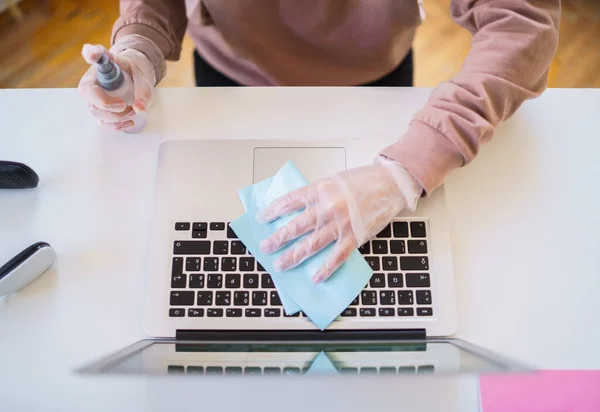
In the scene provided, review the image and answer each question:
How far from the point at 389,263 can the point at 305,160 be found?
0.56 feet

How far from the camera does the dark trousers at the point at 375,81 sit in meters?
0.88

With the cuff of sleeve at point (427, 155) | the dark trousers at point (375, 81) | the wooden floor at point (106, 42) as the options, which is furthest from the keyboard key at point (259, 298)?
the wooden floor at point (106, 42)

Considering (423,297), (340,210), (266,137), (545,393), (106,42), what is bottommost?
(545,393)

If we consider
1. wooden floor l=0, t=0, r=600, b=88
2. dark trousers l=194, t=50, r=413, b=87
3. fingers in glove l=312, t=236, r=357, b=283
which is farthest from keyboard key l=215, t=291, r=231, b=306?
wooden floor l=0, t=0, r=600, b=88

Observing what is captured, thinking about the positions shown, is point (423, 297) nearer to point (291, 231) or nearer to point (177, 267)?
point (291, 231)

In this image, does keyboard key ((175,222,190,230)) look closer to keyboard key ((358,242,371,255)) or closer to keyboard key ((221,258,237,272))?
keyboard key ((221,258,237,272))

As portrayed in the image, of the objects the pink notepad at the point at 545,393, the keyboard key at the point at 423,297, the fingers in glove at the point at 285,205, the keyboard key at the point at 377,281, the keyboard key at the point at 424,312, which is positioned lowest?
the pink notepad at the point at 545,393

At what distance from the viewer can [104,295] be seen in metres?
0.63

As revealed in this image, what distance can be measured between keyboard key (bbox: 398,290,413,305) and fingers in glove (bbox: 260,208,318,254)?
0.13 m

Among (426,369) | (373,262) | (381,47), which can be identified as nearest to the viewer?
(426,369)

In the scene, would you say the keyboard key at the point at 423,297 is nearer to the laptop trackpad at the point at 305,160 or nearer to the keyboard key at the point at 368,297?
the keyboard key at the point at 368,297

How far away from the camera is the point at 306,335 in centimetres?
59

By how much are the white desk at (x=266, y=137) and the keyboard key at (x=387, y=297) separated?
0.09 m

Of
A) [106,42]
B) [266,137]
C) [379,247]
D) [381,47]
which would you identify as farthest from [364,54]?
[106,42]
